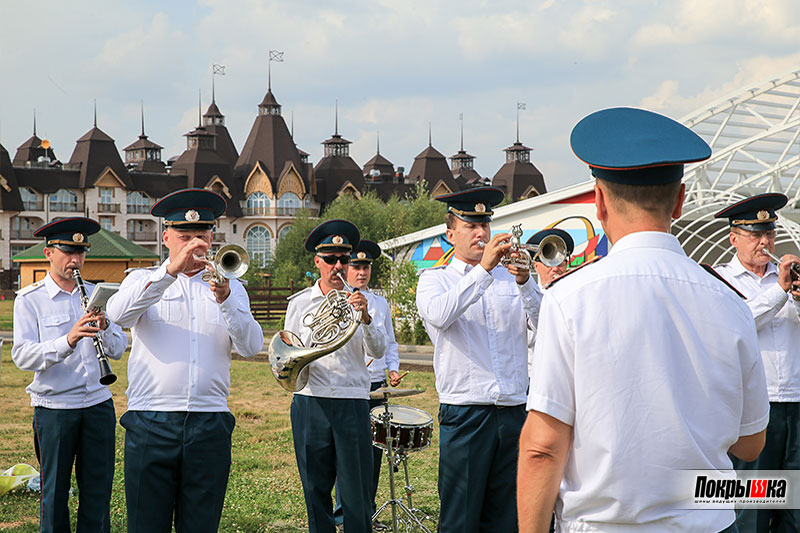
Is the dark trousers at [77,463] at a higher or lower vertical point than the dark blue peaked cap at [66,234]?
lower

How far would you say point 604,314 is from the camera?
231 centimetres

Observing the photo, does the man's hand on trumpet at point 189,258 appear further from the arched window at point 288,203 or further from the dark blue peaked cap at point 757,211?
the arched window at point 288,203

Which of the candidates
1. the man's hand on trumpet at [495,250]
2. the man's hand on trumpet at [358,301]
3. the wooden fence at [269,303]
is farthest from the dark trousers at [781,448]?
the wooden fence at [269,303]

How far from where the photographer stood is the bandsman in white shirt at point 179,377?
190 inches

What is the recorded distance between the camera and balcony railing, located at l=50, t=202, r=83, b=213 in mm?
67150

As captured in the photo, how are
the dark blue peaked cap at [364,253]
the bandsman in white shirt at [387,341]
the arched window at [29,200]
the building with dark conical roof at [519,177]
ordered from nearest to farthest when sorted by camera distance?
the bandsman in white shirt at [387,341], the dark blue peaked cap at [364,253], the arched window at [29,200], the building with dark conical roof at [519,177]

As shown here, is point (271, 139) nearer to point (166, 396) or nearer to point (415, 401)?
point (415, 401)

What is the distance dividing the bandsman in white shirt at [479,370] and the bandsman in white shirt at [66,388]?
2394mm

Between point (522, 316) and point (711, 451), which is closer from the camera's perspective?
point (711, 451)

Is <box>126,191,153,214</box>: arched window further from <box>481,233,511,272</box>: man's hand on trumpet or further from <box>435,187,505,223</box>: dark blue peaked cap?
<box>481,233,511,272</box>: man's hand on trumpet

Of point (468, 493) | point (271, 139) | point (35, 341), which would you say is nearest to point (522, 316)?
point (468, 493)

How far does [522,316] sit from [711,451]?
3192mm

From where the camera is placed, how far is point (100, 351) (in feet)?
19.1

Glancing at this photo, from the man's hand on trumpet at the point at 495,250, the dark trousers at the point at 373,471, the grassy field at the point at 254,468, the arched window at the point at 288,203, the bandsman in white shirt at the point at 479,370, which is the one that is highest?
the arched window at the point at 288,203
